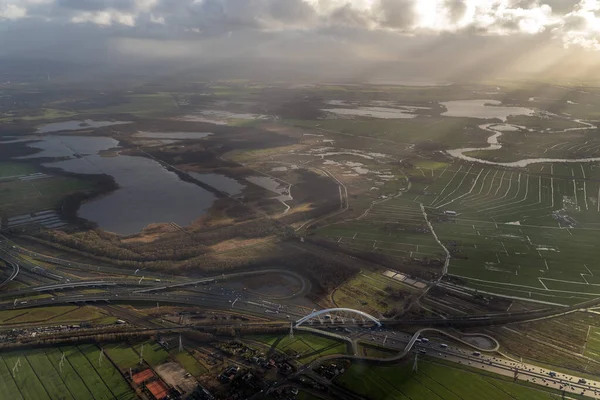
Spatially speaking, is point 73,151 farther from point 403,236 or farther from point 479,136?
point 479,136

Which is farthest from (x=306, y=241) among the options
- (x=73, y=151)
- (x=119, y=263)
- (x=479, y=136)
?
(x=479, y=136)

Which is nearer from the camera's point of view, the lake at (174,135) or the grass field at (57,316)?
the grass field at (57,316)

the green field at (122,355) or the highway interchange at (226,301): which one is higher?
the highway interchange at (226,301)

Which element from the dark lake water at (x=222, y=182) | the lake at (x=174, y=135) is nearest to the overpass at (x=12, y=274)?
the dark lake water at (x=222, y=182)

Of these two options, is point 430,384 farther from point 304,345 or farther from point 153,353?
point 153,353

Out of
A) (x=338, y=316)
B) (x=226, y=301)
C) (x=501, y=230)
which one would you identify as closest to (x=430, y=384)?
(x=338, y=316)

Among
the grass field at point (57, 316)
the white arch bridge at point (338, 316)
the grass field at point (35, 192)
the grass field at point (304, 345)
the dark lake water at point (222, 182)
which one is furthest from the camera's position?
the dark lake water at point (222, 182)

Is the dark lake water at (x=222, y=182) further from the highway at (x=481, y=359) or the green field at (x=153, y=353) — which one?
the highway at (x=481, y=359)
